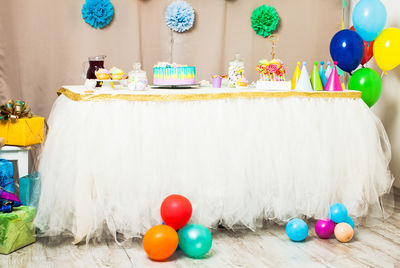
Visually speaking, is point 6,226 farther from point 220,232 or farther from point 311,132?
point 311,132

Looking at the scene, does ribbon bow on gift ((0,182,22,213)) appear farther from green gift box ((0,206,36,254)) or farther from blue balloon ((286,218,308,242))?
blue balloon ((286,218,308,242))

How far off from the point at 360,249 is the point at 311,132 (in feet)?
2.02

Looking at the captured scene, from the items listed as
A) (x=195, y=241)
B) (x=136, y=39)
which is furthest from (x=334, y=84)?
(x=136, y=39)

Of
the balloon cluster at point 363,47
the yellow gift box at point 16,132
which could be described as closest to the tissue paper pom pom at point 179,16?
the balloon cluster at point 363,47

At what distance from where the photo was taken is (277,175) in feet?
7.13

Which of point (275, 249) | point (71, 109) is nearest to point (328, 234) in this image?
point (275, 249)

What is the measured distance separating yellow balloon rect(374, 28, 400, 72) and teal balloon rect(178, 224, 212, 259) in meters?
1.61

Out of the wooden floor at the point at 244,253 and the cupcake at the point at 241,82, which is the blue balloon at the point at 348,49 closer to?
the cupcake at the point at 241,82

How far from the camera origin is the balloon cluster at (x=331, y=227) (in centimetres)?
205

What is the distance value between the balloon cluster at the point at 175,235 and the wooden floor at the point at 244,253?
5 centimetres

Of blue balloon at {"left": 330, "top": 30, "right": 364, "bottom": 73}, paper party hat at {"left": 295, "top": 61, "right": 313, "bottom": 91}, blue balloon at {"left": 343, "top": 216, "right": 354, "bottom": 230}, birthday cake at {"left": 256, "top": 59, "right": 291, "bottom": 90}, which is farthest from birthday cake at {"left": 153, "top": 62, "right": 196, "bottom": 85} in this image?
blue balloon at {"left": 343, "top": 216, "right": 354, "bottom": 230}

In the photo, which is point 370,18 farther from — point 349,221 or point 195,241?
point 195,241

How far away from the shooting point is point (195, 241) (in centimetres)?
182

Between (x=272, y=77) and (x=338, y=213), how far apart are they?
0.80 m
